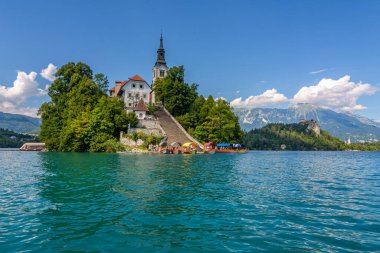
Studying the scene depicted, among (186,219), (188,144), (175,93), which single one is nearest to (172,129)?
(188,144)

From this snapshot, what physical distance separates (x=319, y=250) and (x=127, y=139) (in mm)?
58233

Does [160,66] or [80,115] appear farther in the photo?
[160,66]

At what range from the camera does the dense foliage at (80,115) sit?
6309 cm

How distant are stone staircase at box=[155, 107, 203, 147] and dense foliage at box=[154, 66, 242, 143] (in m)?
3.20

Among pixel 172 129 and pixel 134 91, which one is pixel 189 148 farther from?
pixel 134 91

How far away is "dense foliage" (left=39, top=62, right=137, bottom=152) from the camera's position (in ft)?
207

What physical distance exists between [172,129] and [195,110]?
52.9ft

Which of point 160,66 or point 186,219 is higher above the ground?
point 160,66

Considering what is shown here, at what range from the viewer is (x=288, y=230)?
7.94 meters

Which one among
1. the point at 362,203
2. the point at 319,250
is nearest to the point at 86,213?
the point at 319,250

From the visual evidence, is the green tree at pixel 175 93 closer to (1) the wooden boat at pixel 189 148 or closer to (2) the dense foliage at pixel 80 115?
(2) the dense foliage at pixel 80 115

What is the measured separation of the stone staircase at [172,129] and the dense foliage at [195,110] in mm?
3200

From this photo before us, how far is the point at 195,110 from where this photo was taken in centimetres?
8275

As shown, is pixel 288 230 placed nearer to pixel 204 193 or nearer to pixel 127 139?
pixel 204 193
